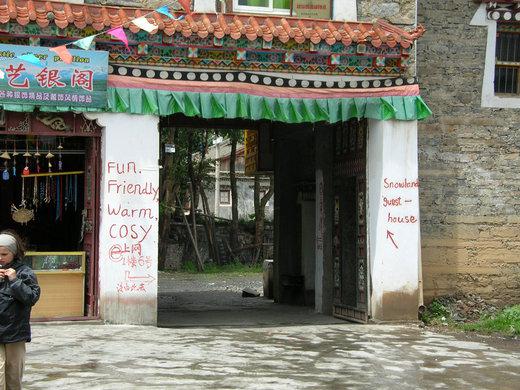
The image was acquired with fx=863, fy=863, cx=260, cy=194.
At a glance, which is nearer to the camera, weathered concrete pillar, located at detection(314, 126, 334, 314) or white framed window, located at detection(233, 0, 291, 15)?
white framed window, located at detection(233, 0, 291, 15)

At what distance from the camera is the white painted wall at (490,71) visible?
1512 cm

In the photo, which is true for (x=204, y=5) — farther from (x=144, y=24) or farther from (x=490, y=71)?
(x=490, y=71)

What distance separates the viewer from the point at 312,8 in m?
14.0

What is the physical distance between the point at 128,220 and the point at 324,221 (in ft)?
13.9

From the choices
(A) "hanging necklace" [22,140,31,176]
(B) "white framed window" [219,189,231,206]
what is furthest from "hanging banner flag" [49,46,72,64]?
(B) "white framed window" [219,189,231,206]

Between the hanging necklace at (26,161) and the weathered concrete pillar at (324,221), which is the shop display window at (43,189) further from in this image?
the weathered concrete pillar at (324,221)

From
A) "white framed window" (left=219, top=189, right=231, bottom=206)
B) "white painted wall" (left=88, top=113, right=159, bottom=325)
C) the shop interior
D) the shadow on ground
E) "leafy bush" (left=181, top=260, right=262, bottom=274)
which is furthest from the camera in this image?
"white framed window" (left=219, top=189, right=231, bottom=206)

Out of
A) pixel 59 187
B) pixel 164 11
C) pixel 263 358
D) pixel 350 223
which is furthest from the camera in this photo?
pixel 350 223

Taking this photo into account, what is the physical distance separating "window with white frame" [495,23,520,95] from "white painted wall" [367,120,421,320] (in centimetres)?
269

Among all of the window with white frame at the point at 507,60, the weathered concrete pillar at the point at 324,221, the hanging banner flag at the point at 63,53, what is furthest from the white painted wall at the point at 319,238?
the hanging banner flag at the point at 63,53

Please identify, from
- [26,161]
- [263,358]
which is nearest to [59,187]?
[26,161]

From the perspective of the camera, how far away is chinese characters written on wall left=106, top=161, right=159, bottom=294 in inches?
497

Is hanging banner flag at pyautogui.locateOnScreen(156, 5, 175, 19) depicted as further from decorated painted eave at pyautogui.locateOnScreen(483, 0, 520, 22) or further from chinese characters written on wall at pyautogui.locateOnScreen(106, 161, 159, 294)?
decorated painted eave at pyautogui.locateOnScreen(483, 0, 520, 22)

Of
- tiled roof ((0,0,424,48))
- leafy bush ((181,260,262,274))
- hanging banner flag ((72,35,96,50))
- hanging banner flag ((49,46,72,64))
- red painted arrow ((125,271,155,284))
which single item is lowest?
leafy bush ((181,260,262,274))
